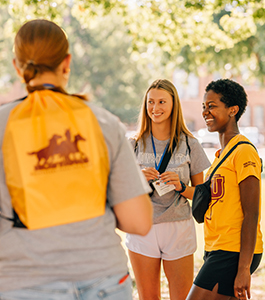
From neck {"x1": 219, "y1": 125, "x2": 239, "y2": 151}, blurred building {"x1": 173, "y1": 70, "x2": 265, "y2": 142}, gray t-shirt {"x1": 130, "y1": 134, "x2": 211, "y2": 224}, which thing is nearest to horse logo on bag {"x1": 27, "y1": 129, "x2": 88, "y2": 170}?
neck {"x1": 219, "y1": 125, "x2": 239, "y2": 151}

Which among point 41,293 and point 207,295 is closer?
point 41,293

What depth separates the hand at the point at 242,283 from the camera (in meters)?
2.27

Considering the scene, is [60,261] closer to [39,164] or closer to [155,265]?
[39,164]

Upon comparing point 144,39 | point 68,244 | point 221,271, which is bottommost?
point 221,271

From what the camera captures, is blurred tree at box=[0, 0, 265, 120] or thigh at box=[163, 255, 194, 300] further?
blurred tree at box=[0, 0, 265, 120]

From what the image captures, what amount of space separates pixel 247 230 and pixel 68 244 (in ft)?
4.23

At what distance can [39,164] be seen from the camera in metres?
1.36

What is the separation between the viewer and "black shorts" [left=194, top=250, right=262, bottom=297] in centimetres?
233

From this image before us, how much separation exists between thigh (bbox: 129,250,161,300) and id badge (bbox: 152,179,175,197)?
56cm

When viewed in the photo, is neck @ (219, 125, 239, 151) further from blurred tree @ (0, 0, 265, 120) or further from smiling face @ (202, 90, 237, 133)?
blurred tree @ (0, 0, 265, 120)

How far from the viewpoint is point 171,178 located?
3043mm

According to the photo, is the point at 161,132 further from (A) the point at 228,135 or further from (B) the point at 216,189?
(B) the point at 216,189

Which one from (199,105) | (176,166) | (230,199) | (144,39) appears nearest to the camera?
(230,199)

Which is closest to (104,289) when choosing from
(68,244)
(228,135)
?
(68,244)
